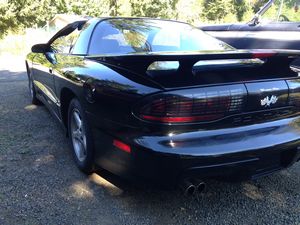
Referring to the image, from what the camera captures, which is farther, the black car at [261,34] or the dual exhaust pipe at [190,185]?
the black car at [261,34]

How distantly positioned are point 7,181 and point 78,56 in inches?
49.9

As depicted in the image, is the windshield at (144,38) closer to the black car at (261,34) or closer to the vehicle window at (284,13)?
the black car at (261,34)

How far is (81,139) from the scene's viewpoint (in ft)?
9.77

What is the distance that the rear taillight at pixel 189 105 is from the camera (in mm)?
2068

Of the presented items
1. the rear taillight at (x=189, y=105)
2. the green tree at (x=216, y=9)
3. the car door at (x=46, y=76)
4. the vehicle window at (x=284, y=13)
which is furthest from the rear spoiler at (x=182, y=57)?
the green tree at (x=216, y=9)

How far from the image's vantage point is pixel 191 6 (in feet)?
150

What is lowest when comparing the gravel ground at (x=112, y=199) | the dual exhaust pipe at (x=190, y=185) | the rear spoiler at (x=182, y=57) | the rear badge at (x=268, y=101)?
the gravel ground at (x=112, y=199)

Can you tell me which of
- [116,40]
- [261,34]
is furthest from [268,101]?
[261,34]

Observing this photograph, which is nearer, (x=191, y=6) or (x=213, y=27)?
(x=213, y=27)

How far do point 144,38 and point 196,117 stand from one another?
132cm

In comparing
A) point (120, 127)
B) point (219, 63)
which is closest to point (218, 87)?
point (219, 63)

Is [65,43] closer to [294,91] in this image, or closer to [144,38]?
[144,38]

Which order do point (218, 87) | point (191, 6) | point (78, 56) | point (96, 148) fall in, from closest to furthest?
point (218, 87)
point (96, 148)
point (78, 56)
point (191, 6)

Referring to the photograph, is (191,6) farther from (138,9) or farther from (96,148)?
(96,148)
